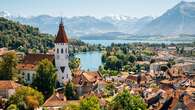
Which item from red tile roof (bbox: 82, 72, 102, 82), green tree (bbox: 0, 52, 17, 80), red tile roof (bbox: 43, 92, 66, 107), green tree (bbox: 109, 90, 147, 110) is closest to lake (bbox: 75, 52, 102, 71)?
red tile roof (bbox: 82, 72, 102, 82)

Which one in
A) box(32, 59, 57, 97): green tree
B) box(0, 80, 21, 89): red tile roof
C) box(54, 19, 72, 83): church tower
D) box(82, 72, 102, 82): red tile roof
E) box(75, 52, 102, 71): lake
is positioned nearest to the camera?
box(0, 80, 21, 89): red tile roof

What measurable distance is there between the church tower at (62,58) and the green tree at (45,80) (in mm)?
4239

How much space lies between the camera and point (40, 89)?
4872 cm

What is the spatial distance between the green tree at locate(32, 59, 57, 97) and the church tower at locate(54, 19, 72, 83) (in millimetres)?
4239

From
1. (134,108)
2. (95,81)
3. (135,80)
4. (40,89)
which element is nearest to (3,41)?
(135,80)

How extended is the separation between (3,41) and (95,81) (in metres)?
50.3

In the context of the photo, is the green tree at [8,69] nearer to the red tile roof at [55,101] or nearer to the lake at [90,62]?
the red tile roof at [55,101]

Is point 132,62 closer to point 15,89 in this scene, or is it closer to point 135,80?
point 135,80

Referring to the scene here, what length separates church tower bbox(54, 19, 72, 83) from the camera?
53406 mm

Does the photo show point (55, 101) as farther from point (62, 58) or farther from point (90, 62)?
point (90, 62)

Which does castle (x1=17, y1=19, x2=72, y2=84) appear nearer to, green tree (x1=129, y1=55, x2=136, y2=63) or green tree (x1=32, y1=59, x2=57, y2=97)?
green tree (x1=32, y1=59, x2=57, y2=97)

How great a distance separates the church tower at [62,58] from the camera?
175 feet

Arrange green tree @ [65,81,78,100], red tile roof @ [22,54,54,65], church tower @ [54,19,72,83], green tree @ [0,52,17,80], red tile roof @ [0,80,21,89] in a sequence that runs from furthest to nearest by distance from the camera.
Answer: red tile roof @ [22,54,54,65] → church tower @ [54,19,72,83] → green tree @ [0,52,17,80] → green tree @ [65,81,78,100] → red tile roof @ [0,80,21,89]

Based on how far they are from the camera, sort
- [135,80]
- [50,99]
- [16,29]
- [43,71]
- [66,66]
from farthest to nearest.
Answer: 1. [16,29]
2. [135,80]
3. [66,66]
4. [43,71]
5. [50,99]
